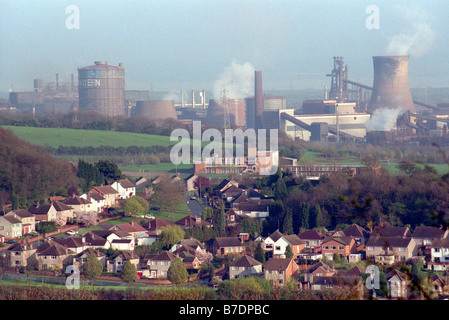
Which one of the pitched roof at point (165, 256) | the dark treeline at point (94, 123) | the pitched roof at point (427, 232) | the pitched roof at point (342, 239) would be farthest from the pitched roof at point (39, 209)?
the dark treeline at point (94, 123)

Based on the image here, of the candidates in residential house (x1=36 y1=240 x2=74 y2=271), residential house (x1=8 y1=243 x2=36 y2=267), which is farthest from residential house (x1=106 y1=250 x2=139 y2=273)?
residential house (x1=8 y1=243 x2=36 y2=267)

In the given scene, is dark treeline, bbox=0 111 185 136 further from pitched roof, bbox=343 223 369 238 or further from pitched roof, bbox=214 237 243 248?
pitched roof, bbox=214 237 243 248

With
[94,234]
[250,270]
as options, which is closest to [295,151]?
[94,234]

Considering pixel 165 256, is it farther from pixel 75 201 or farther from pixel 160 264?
pixel 75 201

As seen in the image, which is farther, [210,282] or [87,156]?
[87,156]

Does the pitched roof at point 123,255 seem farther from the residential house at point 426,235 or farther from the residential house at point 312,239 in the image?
the residential house at point 426,235

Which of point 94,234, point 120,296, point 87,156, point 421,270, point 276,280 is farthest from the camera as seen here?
Answer: point 87,156
